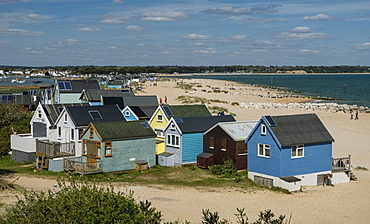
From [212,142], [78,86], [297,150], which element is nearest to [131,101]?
[78,86]

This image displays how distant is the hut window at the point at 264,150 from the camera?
2897 cm

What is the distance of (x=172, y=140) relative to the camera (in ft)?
117

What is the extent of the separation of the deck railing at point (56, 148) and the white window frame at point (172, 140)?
687cm

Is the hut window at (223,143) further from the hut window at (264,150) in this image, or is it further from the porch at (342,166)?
the porch at (342,166)

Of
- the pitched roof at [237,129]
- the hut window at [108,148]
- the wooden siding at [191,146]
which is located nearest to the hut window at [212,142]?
the pitched roof at [237,129]

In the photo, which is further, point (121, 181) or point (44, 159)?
point (44, 159)

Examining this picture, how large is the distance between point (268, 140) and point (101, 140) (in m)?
11.0

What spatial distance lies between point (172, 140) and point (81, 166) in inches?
273

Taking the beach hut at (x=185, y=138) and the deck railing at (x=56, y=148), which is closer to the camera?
the beach hut at (x=185, y=138)

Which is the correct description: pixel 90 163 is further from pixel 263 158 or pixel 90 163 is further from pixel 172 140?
pixel 263 158

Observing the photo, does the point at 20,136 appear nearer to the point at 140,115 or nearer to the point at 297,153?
the point at 140,115

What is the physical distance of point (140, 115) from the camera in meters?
40.4

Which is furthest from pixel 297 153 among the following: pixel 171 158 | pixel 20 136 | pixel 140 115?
pixel 20 136

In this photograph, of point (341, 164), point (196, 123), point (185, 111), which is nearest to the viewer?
point (341, 164)
